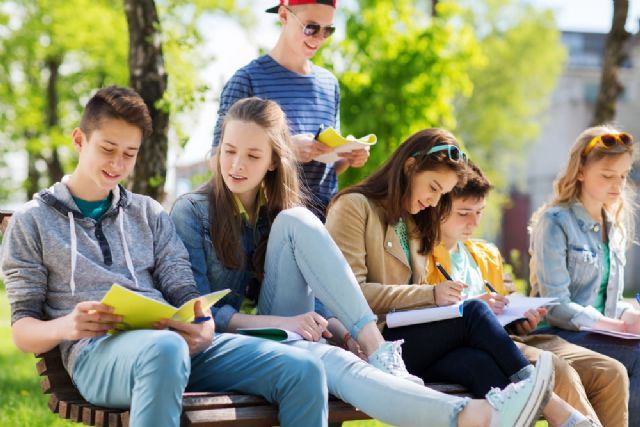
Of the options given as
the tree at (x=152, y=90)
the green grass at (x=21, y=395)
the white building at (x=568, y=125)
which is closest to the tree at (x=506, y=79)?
the white building at (x=568, y=125)

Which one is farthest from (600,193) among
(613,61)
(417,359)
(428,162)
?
(613,61)

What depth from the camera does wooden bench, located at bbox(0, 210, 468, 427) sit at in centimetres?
271

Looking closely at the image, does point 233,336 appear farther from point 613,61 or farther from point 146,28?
point 613,61

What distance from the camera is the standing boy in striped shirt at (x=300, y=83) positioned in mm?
4145

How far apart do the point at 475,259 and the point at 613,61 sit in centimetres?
490

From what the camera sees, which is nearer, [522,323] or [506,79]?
[522,323]

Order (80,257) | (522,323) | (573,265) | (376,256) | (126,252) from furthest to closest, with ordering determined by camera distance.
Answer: (573,265) < (522,323) < (376,256) < (126,252) < (80,257)

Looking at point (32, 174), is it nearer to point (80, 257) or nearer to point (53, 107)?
point (53, 107)

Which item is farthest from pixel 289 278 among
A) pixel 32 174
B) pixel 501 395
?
pixel 32 174

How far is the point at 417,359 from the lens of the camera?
351 centimetres

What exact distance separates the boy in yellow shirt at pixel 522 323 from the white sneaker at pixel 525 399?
0.79 m

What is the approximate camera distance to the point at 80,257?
117 inches

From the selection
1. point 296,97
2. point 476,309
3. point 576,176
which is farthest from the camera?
point 576,176

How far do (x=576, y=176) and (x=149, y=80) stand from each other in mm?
2730
